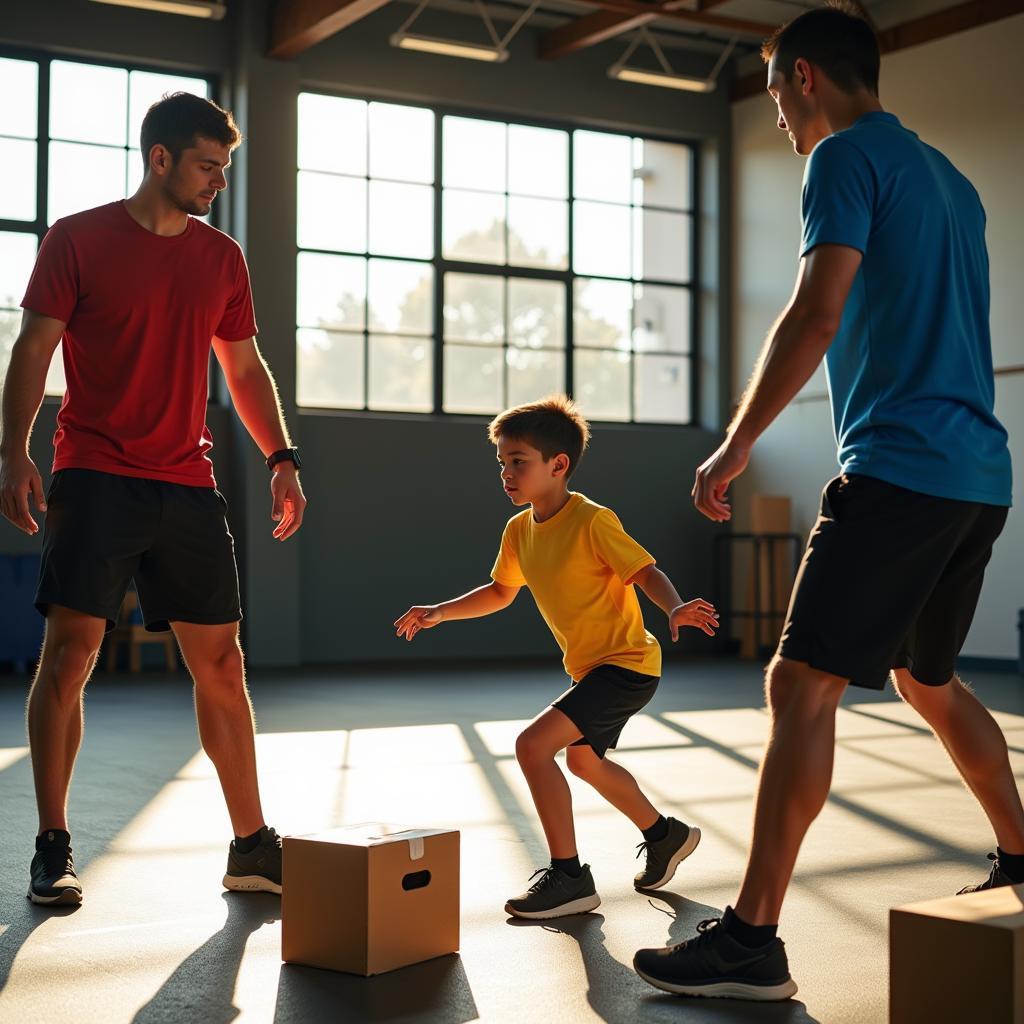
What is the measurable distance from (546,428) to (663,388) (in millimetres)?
8430

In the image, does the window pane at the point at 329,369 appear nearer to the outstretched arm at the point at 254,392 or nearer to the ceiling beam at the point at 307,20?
the ceiling beam at the point at 307,20

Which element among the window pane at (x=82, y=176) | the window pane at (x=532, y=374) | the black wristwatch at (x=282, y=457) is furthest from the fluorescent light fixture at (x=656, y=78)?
the black wristwatch at (x=282, y=457)

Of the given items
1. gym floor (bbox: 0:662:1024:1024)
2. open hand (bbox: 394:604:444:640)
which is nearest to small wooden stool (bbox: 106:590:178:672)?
gym floor (bbox: 0:662:1024:1024)

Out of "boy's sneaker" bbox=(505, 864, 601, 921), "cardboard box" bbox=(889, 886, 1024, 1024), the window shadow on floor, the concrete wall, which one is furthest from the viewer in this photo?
the concrete wall

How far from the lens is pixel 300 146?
32.2 ft

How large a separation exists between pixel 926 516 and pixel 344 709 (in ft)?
15.9

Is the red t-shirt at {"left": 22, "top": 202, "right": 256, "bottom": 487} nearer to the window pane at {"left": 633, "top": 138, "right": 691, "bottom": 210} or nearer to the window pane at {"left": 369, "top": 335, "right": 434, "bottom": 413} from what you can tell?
the window pane at {"left": 369, "top": 335, "right": 434, "bottom": 413}

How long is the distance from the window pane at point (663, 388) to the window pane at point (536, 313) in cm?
80

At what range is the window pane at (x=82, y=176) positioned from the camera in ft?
Result: 30.2

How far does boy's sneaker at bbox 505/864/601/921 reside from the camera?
2705 mm

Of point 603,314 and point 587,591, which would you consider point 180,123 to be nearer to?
point 587,591

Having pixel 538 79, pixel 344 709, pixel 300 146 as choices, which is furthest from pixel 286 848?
pixel 538 79

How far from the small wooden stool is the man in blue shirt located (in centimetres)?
704

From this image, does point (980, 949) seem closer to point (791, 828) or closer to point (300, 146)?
point (791, 828)
